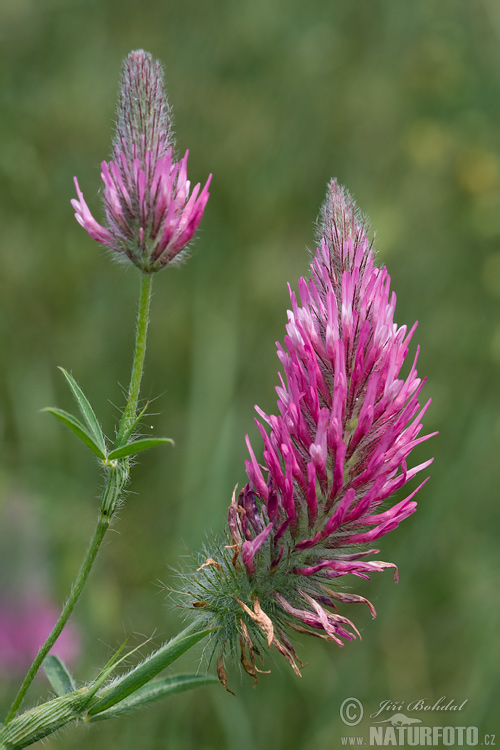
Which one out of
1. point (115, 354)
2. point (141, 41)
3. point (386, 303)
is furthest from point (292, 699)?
point (141, 41)

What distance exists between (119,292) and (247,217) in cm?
100

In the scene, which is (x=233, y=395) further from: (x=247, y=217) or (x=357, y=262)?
(x=357, y=262)

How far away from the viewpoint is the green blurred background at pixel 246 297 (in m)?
4.25

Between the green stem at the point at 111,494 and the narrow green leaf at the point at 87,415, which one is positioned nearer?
the green stem at the point at 111,494

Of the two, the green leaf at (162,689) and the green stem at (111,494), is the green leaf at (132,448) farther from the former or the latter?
the green leaf at (162,689)

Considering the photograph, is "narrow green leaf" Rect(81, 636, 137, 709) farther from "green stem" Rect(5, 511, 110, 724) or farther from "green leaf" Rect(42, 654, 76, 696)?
"green leaf" Rect(42, 654, 76, 696)

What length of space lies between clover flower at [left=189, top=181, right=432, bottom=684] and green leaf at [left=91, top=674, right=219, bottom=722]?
0.07 m

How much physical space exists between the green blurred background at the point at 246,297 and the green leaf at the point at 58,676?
1.82 m

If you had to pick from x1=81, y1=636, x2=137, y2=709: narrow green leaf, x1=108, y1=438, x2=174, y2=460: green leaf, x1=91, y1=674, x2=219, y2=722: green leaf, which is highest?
x1=108, y1=438, x2=174, y2=460: green leaf

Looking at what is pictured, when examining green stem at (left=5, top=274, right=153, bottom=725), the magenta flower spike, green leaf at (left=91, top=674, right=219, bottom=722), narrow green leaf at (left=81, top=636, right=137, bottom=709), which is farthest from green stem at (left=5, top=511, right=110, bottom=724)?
the magenta flower spike

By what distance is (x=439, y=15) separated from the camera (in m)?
6.02

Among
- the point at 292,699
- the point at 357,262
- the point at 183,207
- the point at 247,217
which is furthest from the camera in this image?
the point at 247,217

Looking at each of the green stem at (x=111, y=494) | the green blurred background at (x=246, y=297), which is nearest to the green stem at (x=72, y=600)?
the green stem at (x=111, y=494)

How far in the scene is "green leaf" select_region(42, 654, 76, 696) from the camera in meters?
2.05
